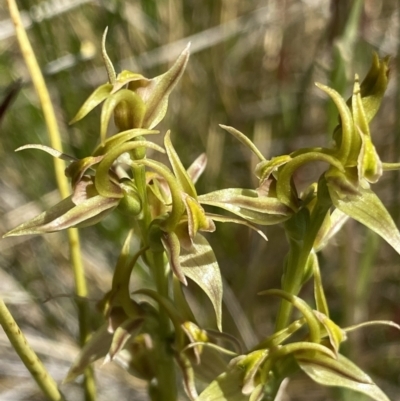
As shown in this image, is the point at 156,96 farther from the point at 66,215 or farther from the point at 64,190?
the point at 64,190

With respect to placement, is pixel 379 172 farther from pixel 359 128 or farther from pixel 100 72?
pixel 100 72

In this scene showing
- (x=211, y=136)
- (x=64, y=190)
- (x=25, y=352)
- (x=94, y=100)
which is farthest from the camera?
(x=211, y=136)

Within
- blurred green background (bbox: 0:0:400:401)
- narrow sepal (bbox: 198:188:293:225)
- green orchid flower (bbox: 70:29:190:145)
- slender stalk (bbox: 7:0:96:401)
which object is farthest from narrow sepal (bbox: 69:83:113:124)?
blurred green background (bbox: 0:0:400:401)

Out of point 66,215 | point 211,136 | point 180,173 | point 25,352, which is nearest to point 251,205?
point 180,173

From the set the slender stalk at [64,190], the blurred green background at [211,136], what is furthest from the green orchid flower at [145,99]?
the blurred green background at [211,136]

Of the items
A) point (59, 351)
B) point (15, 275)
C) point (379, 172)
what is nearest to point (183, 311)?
point (379, 172)
